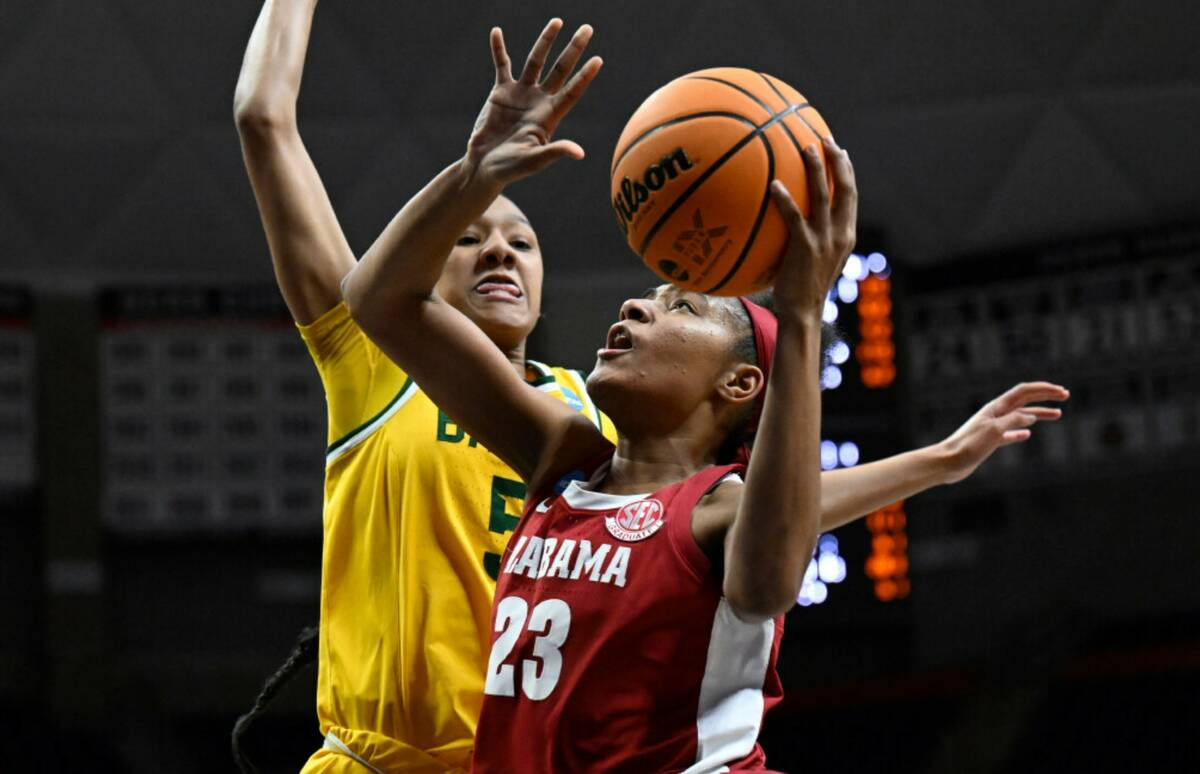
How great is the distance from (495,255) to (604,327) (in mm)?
5216

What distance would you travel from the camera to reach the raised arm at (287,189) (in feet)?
9.57

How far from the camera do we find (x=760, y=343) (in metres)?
2.69

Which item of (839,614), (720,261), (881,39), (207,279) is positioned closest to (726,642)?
(720,261)

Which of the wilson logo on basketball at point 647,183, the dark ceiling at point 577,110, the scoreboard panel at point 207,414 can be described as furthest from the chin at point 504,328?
the dark ceiling at point 577,110

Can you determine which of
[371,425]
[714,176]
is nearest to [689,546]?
[714,176]

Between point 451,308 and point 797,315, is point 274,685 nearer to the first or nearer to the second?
point 451,308

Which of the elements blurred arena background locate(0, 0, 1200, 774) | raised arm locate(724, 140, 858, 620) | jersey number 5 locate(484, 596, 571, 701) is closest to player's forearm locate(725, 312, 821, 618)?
raised arm locate(724, 140, 858, 620)

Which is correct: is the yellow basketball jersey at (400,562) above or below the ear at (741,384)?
below

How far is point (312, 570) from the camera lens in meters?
8.71

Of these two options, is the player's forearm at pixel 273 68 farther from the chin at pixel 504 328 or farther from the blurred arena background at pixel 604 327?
the blurred arena background at pixel 604 327

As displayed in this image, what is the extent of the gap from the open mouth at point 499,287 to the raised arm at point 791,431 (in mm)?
1164

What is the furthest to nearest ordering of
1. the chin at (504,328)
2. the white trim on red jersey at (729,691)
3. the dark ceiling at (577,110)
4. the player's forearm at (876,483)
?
the dark ceiling at (577,110) → the chin at (504,328) → the player's forearm at (876,483) → the white trim on red jersey at (729,691)

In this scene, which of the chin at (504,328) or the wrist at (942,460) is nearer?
the wrist at (942,460)

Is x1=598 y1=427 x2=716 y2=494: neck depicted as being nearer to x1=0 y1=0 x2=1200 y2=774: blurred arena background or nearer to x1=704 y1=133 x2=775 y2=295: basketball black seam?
x1=704 y1=133 x2=775 y2=295: basketball black seam
